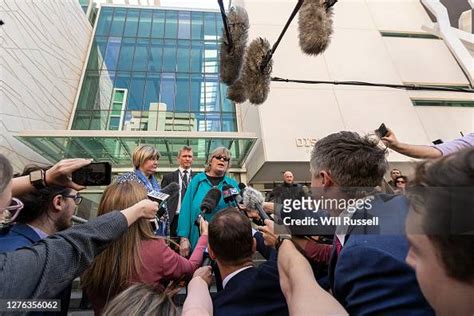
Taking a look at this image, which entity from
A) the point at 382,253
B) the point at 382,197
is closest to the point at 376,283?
the point at 382,253

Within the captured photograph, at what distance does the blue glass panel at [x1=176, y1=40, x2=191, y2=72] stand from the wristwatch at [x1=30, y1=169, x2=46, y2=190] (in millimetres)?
11586

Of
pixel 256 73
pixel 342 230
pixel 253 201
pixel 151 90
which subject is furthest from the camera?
pixel 151 90

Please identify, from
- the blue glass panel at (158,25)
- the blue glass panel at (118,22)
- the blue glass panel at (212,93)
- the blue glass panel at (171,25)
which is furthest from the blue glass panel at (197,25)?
the blue glass panel at (118,22)

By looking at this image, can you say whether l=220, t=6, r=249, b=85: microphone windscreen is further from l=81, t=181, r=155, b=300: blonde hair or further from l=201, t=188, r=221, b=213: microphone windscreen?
l=81, t=181, r=155, b=300: blonde hair

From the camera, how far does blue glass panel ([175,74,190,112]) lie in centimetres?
1095

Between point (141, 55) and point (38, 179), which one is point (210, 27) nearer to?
point (141, 55)

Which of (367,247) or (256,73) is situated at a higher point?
(256,73)

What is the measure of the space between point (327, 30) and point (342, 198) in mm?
2460

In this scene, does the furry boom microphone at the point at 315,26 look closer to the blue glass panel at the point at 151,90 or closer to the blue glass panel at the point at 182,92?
the blue glass panel at the point at 182,92

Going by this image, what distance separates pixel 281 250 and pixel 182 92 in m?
11.1

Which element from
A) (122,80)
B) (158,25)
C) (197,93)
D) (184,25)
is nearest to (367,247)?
(197,93)

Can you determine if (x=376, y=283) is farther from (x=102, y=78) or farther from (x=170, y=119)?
(x=102, y=78)

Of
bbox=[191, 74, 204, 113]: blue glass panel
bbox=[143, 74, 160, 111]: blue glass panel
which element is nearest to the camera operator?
bbox=[191, 74, 204, 113]: blue glass panel

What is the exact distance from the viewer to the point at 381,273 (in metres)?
0.66
